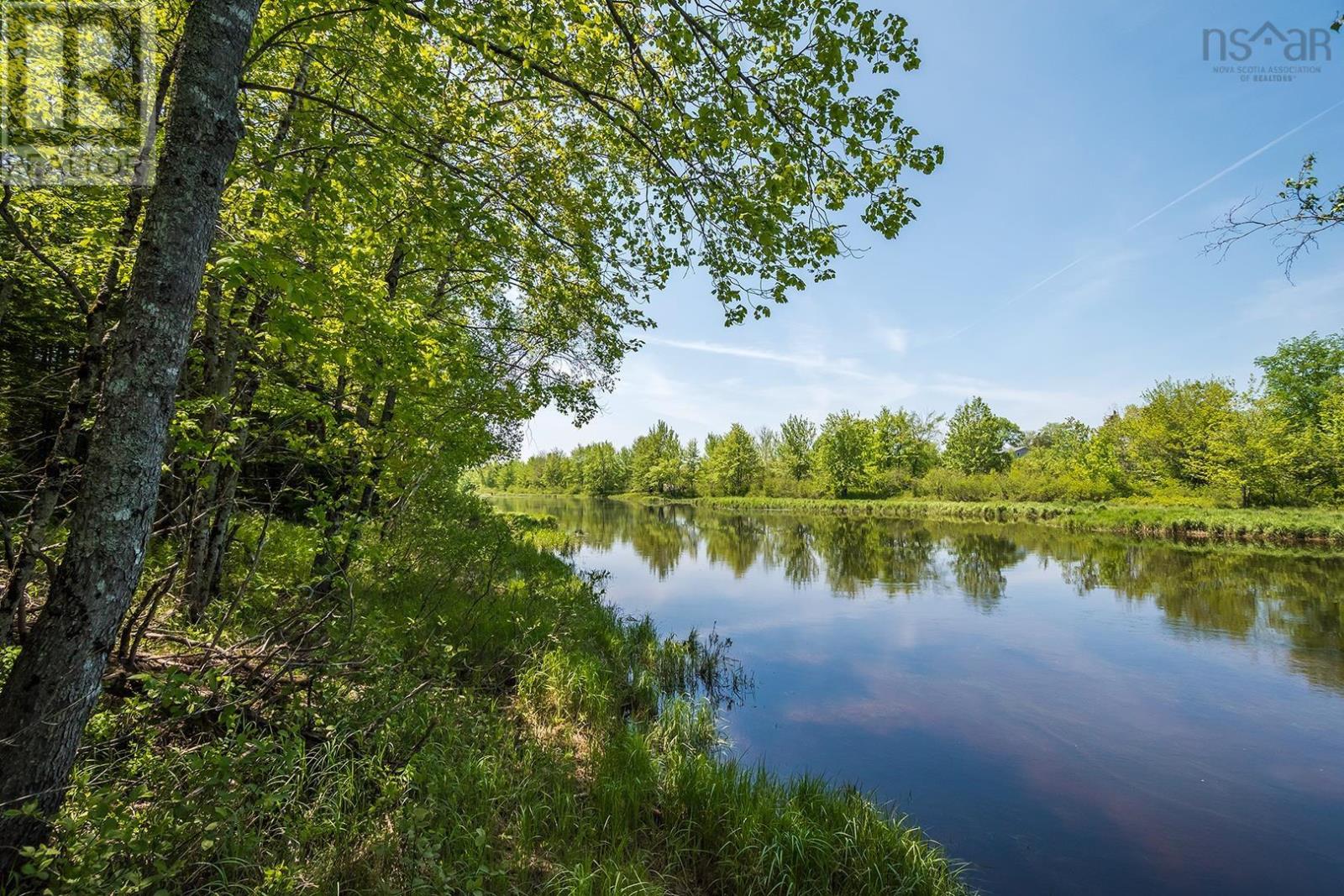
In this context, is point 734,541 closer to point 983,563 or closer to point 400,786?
point 983,563

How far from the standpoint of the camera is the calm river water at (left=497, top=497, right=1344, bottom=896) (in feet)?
16.6

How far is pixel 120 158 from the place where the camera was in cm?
417

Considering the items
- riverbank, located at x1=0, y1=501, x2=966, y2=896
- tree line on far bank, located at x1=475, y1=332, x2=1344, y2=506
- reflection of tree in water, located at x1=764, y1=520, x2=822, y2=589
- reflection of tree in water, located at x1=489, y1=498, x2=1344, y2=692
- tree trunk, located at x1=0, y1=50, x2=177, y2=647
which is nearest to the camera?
riverbank, located at x1=0, y1=501, x2=966, y2=896

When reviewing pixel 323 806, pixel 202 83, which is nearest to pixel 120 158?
pixel 202 83

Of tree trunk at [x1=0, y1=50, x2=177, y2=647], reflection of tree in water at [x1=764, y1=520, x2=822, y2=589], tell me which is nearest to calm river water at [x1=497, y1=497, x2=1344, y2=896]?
reflection of tree in water at [x1=764, y1=520, x2=822, y2=589]

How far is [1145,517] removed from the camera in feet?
101

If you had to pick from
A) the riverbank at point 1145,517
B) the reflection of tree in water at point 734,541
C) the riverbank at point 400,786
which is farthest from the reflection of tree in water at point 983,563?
the riverbank at point 400,786

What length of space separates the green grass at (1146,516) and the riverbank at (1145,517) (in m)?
0.02

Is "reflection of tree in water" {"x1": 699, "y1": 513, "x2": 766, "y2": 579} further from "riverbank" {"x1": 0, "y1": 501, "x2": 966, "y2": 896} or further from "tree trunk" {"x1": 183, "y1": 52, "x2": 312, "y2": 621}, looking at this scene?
"tree trunk" {"x1": 183, "y1": 52, "x2": 312, "y2": 621}

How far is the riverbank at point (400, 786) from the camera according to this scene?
265 centimetres

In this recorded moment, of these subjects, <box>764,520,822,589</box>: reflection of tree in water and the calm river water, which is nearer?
the calm river water

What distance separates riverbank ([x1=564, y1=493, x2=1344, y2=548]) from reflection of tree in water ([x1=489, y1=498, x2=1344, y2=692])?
3246 millimetres

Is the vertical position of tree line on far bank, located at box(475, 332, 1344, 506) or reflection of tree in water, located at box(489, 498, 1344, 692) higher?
tree line on far bank, located at box(475, 332, 1344, 506)

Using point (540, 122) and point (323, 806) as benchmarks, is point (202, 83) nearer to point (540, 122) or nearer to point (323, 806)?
point (323, 806)
